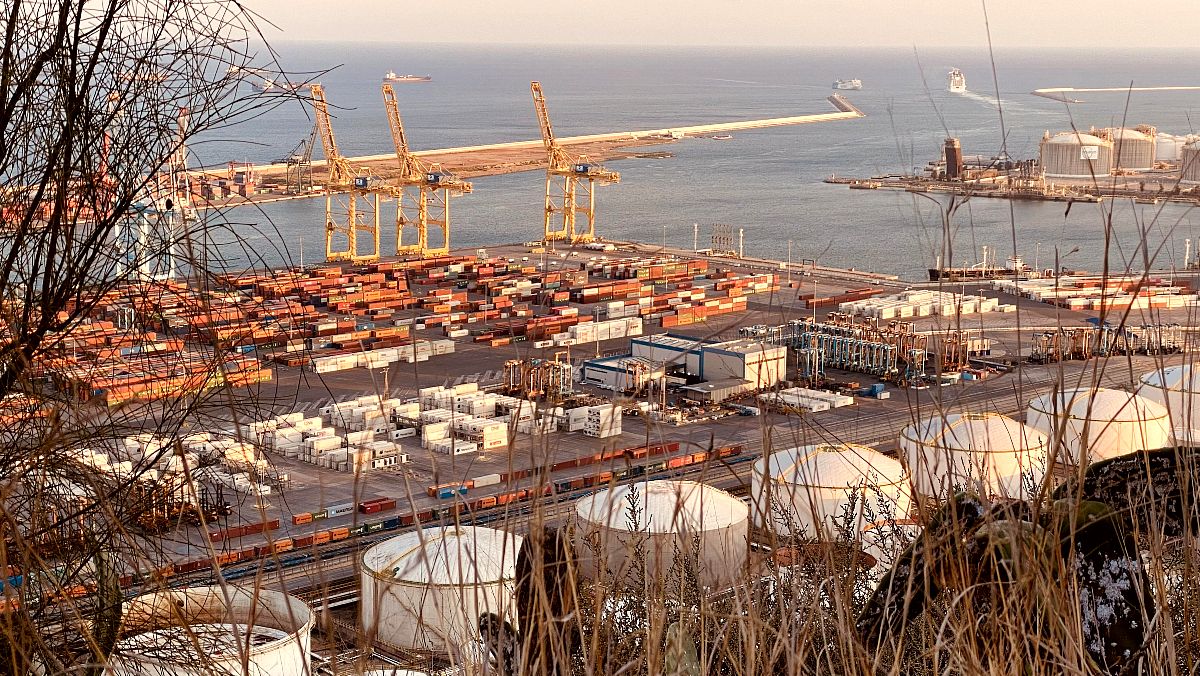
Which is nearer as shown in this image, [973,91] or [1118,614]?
[1118,614]

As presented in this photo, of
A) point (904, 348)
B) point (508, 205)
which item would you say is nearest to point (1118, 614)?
point (904, 348)

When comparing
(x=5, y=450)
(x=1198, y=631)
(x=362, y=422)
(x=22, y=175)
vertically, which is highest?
(x=22, y=175)

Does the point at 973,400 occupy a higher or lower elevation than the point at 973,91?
lower

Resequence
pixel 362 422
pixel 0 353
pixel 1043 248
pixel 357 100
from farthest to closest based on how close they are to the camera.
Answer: pixel 357 100, pixel 1043 248, pixel 362 422, pixel 0 353

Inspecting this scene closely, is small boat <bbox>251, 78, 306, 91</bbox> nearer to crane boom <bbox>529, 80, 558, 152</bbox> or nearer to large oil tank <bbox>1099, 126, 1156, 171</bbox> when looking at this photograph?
crane boom <bbox>529, 80, 558, 152</bbox>

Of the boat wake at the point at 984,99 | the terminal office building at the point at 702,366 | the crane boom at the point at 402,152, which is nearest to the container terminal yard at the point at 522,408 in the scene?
the terminal office building at the point at 702,366

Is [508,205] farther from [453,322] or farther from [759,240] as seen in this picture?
[453,322]
